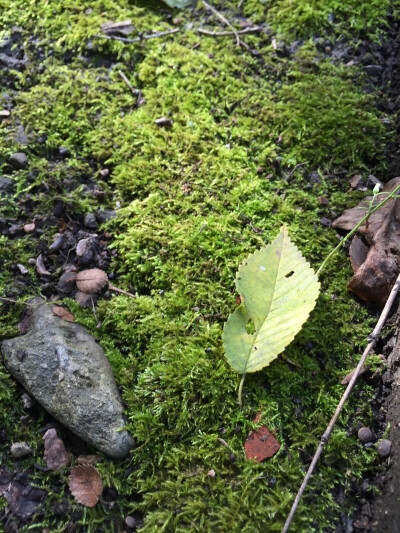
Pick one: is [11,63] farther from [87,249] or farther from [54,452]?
[54,452]

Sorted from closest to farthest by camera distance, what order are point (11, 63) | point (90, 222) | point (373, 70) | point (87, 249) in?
point (87, 249), point (90, 222), point (373, 70), point (11, 63)

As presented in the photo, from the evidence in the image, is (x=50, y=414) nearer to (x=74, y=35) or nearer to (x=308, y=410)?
(x=308, y=410)

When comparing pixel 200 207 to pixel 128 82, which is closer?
pixel 200 207

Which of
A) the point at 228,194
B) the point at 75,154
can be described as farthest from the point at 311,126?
the point at 75,154

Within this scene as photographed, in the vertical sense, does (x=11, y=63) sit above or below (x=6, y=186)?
above

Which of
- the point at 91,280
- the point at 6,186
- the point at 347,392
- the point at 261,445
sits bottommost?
the point at 261,445

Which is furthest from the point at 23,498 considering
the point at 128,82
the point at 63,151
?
the point at 128,82
